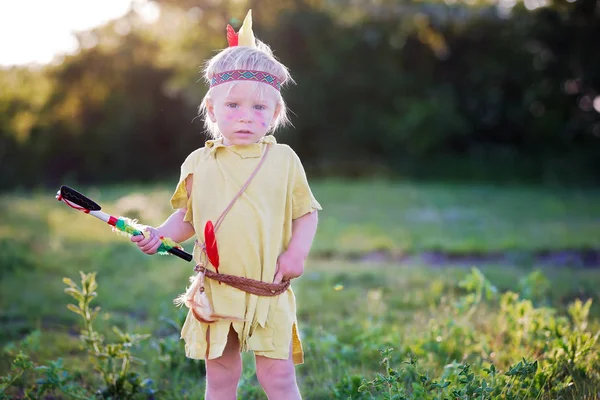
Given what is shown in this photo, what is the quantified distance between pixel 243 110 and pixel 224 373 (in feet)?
3.19

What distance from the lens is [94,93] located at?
17.1m

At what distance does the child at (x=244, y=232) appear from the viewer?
2.48 metres

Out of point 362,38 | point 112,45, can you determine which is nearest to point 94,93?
point 112,45

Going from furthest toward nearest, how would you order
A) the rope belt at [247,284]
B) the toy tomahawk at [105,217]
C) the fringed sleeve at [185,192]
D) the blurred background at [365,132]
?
the blurred background at [365,132], the fringed sleeve at [185,192], the rope belt at [247,284], the toy tomahawk at [105,217]

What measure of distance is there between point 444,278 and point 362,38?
12.1 meters

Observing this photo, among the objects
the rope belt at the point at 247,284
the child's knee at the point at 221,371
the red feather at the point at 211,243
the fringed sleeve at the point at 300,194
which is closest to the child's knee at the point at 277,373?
the child's knee at the point at 221,371

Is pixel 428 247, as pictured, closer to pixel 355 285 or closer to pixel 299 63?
pixel 355 285

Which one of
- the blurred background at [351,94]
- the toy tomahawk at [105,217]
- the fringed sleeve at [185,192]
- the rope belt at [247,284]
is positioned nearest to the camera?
the toy tomahawk at [105,217]

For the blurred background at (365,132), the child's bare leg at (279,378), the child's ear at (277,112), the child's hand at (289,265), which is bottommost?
the child's bare leg at (279,378)

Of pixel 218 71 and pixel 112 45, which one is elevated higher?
pixel 112 45

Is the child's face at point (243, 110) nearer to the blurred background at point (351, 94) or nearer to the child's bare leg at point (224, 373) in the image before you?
the child's bare leg at point (224, 373)

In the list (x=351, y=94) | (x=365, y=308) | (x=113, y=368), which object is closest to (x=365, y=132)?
(x=351, y=94)

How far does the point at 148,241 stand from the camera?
2416 mm

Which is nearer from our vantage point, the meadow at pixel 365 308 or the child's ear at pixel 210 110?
the child's ear at pixel 210 110
